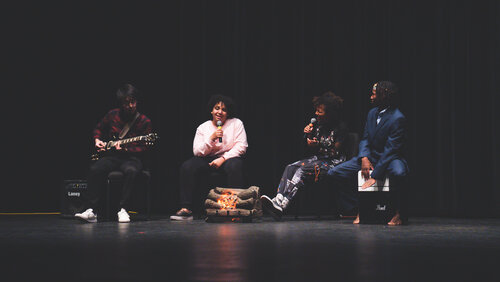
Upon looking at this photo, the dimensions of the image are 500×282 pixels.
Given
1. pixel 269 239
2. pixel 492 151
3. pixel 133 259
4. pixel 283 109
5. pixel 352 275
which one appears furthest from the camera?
pixel 283 109

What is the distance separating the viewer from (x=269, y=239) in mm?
3170

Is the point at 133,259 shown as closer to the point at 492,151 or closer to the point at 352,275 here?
the point at 352,275

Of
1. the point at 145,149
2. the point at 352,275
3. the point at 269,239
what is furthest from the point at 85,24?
the point at 352,275

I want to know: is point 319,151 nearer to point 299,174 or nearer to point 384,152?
point 299,174

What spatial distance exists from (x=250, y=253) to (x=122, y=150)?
2589mm

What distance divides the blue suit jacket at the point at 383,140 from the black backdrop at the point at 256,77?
3.34ft

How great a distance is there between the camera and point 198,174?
4.91m

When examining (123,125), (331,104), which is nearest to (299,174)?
(331,104)

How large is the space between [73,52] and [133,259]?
13.1 feet

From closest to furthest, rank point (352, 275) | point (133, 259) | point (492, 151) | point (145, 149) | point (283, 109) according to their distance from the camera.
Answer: point (352, 275) → point (133, 259) → point (145, 149) → point (492, 151) → point (283, 109)

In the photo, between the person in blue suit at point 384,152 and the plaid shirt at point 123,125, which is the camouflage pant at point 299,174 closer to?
the person in blue suit at point 384,152

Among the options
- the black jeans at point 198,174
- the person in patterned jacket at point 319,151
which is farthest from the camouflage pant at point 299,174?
the black jeans at point 198,174

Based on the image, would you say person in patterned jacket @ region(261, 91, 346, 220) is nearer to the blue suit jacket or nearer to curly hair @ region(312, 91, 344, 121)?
curly hair @ region(312, 91, 344, 121)

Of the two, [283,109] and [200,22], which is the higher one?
[200,22]
